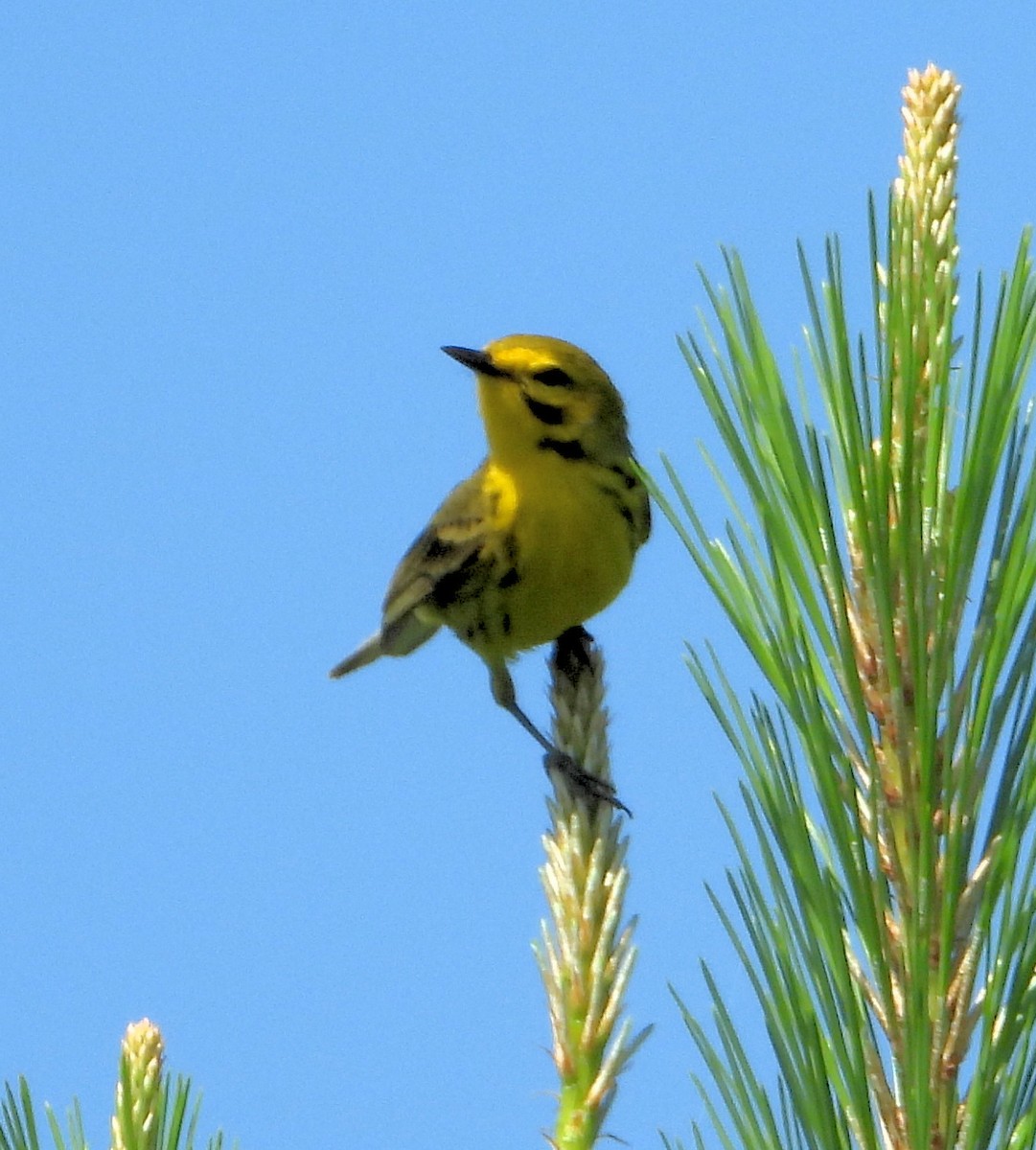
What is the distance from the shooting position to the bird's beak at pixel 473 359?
17.1ft

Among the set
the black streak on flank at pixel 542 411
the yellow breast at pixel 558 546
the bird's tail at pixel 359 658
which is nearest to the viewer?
the yellow breast at pixel 558 546

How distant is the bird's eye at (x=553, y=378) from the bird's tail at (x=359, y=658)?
192cm

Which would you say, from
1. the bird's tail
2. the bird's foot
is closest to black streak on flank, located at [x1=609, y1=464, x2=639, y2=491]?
the bird's tail

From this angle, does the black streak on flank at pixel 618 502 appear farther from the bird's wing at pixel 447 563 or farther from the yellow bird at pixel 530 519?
the bird's wing at pixel 447 563

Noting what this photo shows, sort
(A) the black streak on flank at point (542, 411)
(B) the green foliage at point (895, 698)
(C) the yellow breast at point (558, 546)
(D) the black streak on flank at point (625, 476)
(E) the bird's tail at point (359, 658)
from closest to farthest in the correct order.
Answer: (B) the green foliage at point (895, 698) < (C) the yellow breast at point (558, 546) < (D) the black streak on flank at point (625, 476) < (A) the black streak on flank at point (542, 411) < (E) the bird's tail at point (359, 658)

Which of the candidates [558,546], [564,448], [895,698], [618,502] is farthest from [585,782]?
[564,448]

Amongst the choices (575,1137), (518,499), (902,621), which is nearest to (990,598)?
(902,621)

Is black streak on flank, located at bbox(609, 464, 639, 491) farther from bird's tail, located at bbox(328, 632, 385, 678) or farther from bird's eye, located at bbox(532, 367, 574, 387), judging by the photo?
bird's tail, located at bbox(328, 632, 385, 678)

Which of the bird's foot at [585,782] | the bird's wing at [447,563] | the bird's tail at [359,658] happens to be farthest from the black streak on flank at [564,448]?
the bird's foot at [585,782]

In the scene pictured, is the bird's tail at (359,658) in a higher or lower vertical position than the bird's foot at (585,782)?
higher

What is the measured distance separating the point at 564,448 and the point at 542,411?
151 millimetres

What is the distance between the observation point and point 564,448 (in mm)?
5273

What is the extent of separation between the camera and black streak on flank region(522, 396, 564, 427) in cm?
530

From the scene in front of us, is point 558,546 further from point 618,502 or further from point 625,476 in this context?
point 625,476
